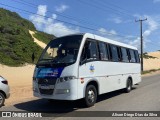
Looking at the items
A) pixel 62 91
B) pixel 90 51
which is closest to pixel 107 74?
pixel 90 51

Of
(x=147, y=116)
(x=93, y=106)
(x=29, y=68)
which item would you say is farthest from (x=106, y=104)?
(x=29, y=68)

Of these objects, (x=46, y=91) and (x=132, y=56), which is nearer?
(x=46, y=91)

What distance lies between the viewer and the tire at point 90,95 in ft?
37.7

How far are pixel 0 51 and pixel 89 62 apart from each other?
88.1 feet

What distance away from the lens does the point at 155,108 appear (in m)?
11.1

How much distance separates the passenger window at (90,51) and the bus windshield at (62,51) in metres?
0.34

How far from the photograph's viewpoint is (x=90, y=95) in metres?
11.8

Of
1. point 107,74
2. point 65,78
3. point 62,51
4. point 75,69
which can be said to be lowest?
point 65,78

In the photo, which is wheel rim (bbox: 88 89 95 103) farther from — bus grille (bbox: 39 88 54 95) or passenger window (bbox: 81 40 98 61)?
bus grille (bbox: 39 88 54 95)

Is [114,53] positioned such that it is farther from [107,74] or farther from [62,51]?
[62,51]

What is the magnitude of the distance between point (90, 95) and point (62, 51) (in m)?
2.09

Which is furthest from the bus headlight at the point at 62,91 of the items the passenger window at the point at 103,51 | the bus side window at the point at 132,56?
the bus side window at the point at 132,56

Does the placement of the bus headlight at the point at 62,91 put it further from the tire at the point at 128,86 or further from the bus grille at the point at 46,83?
the tire at the point at 128,86

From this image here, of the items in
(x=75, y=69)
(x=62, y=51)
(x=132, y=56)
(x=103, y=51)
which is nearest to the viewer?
(x=75, y=69)
